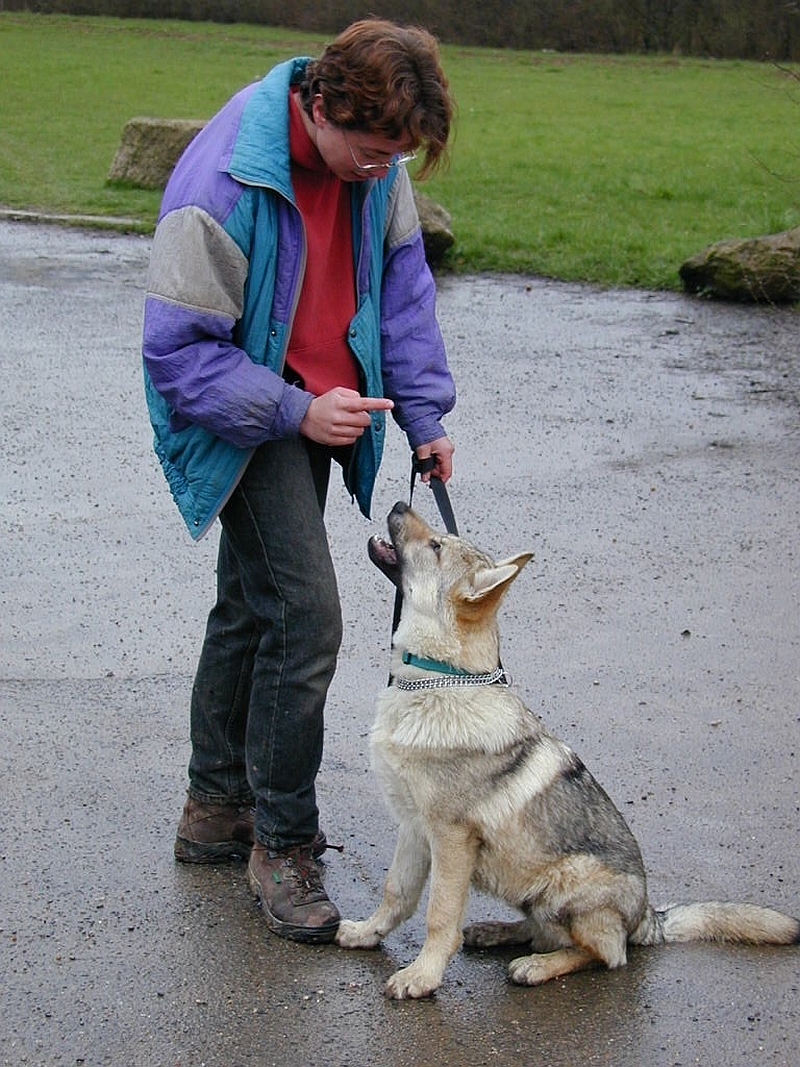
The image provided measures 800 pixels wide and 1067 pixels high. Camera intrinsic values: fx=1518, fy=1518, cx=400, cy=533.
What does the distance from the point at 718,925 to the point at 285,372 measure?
6.08ft

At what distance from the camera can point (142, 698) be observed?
17.6 ft

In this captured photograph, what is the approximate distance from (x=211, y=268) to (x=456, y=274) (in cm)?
975

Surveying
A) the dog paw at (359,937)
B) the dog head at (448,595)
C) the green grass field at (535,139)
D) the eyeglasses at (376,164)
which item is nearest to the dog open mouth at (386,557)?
the dog head at (448,595)

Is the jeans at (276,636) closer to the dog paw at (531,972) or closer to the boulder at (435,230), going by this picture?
the dog paw at (531,972)

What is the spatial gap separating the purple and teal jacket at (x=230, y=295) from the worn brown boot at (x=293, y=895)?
3.08 feet

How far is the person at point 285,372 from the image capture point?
144 inches

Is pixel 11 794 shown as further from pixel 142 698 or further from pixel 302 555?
pixel 302 555

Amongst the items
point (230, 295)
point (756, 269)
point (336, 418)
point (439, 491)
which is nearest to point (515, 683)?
point (439, 491)

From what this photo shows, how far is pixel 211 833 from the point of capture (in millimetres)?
4352

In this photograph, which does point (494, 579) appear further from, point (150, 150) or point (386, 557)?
point (150, 150)

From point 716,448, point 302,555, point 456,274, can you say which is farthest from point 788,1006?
point 456,274

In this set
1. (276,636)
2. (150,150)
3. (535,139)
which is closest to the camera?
(276,636)

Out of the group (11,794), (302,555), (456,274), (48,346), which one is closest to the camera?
(302,555)

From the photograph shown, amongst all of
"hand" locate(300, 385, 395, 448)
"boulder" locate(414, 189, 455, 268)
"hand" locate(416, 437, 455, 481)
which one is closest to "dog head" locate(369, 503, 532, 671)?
"hand" locate(416, 437, 455, 481)
